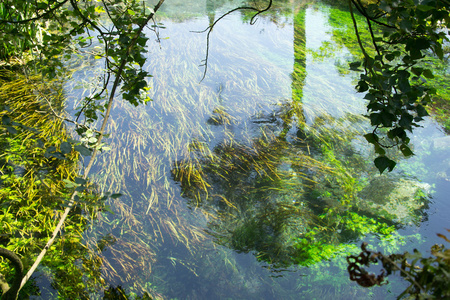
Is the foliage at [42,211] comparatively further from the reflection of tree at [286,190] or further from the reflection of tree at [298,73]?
the reflection of tree at [298,73]

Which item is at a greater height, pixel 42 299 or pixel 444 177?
pixel 444 177

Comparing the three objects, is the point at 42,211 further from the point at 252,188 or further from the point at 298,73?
the point at 298,73

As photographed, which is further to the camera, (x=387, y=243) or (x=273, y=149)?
(x=273, y=149)

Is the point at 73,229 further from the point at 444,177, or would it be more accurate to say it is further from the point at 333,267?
the point at 444,177

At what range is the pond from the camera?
1438 mm

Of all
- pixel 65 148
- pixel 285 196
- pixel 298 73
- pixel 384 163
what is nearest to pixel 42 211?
pixel 65 148

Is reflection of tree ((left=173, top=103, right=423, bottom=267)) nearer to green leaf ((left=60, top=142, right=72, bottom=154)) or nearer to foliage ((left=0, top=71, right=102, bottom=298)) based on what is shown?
foliage ((left=0, top=71, right=102, bottom=298))

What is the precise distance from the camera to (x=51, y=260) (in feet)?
4.69

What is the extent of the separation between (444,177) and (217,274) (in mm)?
1666

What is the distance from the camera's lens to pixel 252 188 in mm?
1890

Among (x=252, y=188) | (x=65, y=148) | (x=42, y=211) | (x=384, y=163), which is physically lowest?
(x=42, y=211)

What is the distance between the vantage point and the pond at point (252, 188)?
56.6 inches

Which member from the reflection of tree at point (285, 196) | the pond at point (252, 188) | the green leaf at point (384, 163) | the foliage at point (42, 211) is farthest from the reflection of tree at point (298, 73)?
the green leaf at point (384, 163)

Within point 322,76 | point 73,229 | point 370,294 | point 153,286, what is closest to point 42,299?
point 73,229
